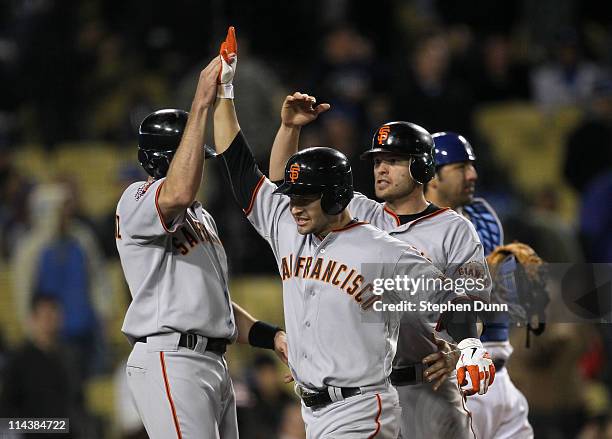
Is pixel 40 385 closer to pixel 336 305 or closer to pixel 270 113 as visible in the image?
pixel 270 113

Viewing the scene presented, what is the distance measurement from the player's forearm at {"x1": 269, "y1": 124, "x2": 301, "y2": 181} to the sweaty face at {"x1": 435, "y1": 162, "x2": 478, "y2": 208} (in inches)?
30.2

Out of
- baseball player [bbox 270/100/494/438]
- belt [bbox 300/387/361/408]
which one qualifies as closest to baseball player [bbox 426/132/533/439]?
baseball player [bbox 270/100/494/438]

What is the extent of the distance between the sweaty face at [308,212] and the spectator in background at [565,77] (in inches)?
242

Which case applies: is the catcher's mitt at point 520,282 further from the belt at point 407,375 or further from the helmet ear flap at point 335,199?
the helmet ear flap at point 335,199

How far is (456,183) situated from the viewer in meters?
5.39

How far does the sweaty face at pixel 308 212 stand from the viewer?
4414 millimetres

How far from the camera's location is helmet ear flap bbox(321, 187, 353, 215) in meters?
4.40

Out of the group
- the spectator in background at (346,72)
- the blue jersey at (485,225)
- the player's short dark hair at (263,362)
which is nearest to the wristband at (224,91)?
the blue jersey at (485,225)

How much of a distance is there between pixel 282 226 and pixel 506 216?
4079 mm

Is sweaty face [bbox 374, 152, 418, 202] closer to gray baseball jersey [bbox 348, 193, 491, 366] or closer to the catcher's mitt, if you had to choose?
gray baseball jersey [bbox 348, 193, 491, 366]

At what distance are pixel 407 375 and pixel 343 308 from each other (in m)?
0.59

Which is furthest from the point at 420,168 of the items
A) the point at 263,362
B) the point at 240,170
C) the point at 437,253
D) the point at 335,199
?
the point at 263,362

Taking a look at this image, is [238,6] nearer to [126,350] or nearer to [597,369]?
[126,350]

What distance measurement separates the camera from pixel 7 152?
10344 mm
